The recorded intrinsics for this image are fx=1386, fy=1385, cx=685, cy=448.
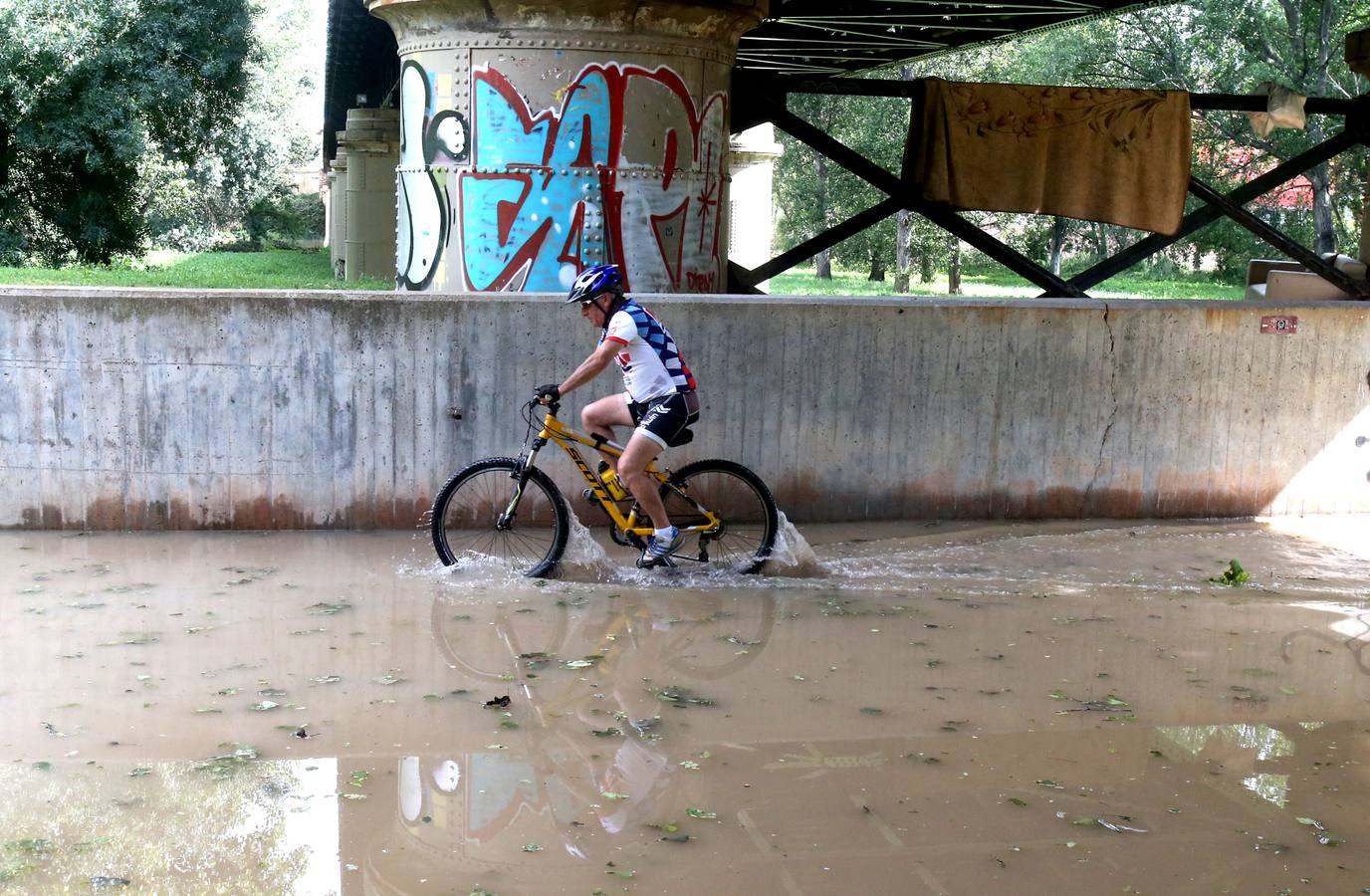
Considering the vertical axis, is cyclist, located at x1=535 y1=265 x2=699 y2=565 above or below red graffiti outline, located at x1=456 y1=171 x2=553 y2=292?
below

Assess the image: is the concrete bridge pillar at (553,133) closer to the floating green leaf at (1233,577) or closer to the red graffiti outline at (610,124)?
the red graffiti outline at (610,124)

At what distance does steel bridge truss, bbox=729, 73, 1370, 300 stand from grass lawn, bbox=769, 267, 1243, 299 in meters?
21.0

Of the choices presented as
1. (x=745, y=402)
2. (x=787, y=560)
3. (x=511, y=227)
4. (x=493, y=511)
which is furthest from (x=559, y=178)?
(x=787, y=560)

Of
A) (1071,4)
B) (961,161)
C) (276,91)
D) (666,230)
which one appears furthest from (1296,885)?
(276,91)

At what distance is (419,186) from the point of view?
39.7 ft

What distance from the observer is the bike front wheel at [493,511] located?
8398mm

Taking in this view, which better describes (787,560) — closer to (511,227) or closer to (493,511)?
(493,511)

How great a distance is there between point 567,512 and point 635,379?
95 centimetres

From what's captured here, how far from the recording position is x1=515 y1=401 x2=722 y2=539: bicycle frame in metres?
8.41

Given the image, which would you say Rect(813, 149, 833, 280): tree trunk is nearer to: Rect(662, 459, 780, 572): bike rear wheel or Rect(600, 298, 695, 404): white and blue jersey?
Rect(662, 459, 780, 572): bike rear wheel

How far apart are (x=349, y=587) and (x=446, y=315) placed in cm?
224

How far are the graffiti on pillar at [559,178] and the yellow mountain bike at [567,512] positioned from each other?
3449 mm

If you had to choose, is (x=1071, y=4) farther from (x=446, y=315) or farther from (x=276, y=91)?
(x=276, y=91)

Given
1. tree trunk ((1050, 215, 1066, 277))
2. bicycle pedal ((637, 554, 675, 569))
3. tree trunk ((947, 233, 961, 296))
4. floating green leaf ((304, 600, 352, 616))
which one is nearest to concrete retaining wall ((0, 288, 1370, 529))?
bicycle pedal ((637, 554, 675, 569))
